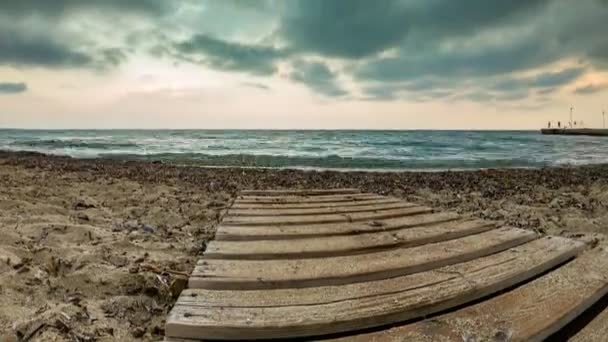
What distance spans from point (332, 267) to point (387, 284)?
1.10 feet

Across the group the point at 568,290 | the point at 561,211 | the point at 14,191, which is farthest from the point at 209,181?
the point at 568,290

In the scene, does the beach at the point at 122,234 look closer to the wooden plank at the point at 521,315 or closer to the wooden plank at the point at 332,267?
the wooden plank at the point at 332,267

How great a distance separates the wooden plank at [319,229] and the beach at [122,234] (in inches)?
16.6

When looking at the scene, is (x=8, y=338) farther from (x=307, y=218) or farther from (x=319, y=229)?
(x=307, y=218)

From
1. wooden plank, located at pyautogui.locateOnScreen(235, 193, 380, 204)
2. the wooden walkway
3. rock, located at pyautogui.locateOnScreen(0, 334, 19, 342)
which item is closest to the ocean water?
wooden plank, located at pyautogui.locateOnScreen(235, 193, 380, 204)

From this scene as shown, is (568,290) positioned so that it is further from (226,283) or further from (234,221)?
(234,221)

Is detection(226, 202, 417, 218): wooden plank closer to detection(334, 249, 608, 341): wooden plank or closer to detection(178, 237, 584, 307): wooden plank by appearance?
detection(178, 237, 584, 307): wooden plank

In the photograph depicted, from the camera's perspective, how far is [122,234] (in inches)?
149

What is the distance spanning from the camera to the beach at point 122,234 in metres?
2.04

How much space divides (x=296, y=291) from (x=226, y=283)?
35cm

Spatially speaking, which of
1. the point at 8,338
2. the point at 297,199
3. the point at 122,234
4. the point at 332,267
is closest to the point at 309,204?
the point at 297,199

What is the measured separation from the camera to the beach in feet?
6.70

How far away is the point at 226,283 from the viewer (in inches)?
75.7

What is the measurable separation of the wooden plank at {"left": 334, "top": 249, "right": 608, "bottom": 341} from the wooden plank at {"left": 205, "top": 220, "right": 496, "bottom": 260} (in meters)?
0.82
